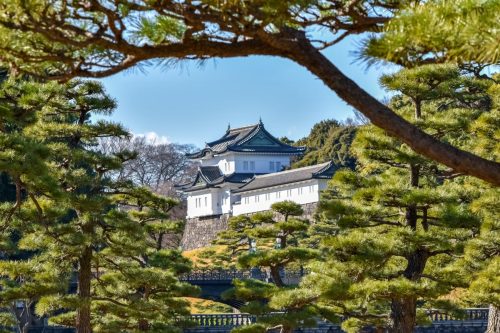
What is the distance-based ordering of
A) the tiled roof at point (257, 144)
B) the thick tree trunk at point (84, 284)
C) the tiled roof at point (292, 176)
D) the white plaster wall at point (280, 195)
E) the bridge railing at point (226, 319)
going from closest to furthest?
the thick tree trunk at point (84, 284) < the bridge railing at point (226, 319) < the tiled roof at point (292, 176) < the white plaster wall at point (280, 195) < the tiled roof at point (257, 144)

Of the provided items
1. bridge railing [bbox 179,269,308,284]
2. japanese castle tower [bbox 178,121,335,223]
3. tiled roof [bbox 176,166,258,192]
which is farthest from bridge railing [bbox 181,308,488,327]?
tiled roof [bbox 176,166,258,192]

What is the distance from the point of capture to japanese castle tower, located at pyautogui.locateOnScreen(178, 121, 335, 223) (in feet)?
139

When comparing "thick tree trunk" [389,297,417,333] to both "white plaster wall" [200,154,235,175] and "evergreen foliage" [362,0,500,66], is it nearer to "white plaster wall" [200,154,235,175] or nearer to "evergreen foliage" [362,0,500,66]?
"evergreen foliage" [362,0,500,66]

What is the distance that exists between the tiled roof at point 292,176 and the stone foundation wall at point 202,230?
8.03ft

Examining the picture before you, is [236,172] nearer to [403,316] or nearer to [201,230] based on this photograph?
[201,230]

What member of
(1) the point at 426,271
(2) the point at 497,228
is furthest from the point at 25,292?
(2) the point at 497,228

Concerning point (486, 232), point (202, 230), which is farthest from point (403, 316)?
point (202, 230)

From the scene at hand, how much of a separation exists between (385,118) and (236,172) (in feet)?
131

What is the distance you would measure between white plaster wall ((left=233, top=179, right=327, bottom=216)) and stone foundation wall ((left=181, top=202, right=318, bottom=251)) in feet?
4.90

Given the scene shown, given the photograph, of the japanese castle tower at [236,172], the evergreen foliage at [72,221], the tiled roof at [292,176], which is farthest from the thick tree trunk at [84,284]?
the japanese castle tower at [236,172]

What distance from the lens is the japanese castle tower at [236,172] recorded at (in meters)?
42.4

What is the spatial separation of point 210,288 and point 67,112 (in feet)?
53.9

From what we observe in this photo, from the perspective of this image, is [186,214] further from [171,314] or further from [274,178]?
[171,314]

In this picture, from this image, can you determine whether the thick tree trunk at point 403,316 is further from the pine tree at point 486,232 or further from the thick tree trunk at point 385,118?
the thick tree trunk at point 385,118
